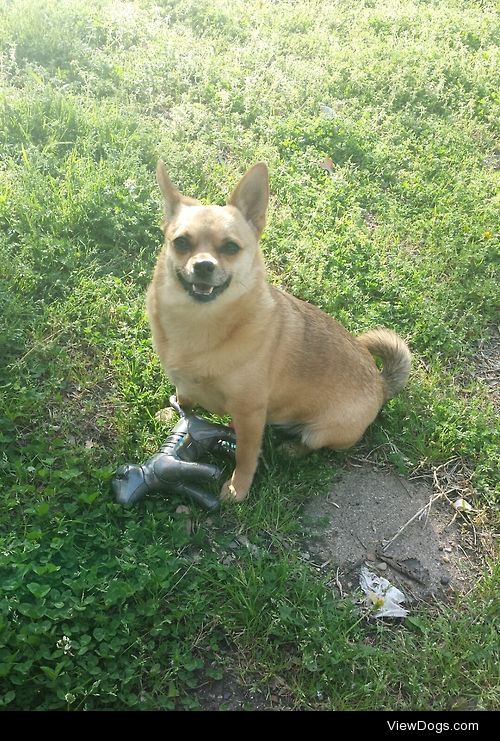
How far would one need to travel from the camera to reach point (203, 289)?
293cm

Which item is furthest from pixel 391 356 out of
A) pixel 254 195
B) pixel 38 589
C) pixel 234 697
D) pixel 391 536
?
pixel 38 589

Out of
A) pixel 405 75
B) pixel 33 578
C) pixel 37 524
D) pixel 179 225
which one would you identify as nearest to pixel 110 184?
pixel 179 225

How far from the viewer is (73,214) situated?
14.0 feet

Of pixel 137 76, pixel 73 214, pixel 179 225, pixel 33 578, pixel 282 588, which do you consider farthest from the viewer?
pixel 137 76

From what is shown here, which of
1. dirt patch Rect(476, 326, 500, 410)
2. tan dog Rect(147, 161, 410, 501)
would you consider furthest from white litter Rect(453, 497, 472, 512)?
dirt patch Rect(476, 326, 500, 410)

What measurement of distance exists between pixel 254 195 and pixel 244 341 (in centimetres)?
77

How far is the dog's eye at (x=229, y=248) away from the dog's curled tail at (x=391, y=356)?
1.15m

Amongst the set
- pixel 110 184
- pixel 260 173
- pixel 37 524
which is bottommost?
pixel 37 524

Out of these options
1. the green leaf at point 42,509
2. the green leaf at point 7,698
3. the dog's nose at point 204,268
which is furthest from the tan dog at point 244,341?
the green leaf at point 7,698

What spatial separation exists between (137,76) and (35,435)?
3836 millimetres

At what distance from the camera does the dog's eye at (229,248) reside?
301 centimetres

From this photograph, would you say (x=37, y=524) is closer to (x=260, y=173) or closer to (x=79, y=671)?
(x=79, y=671)

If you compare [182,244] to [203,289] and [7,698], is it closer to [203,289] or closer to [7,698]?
[203,289]

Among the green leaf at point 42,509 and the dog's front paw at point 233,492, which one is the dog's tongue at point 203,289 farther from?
the green leaf at point 42,509
